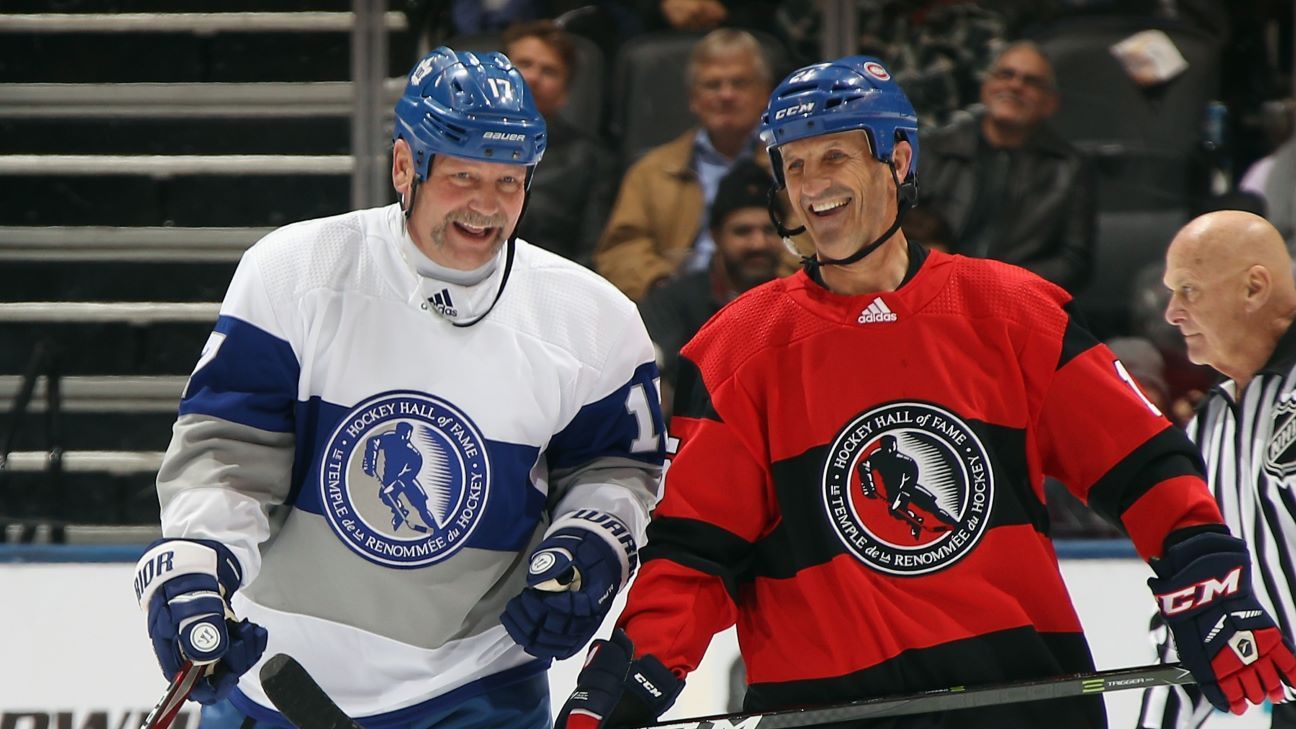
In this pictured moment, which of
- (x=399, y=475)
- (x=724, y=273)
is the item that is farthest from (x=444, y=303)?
(x=724, y=273)

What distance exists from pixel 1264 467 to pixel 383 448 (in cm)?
127

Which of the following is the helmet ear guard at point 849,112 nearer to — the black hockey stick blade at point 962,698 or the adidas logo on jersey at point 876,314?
the adidas logo on jersey at point 876,314

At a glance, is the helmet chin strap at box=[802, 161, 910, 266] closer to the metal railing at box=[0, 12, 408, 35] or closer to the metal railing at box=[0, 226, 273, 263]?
the metal railing at box=[0, 226, 273, 263]

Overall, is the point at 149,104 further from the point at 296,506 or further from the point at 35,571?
the point at 296,506

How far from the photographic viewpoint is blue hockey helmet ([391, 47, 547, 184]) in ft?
6.30

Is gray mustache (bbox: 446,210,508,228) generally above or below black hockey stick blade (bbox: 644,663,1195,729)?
above

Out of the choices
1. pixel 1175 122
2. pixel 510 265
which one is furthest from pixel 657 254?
pixel 510 265

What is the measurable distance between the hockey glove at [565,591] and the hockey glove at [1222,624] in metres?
0.64

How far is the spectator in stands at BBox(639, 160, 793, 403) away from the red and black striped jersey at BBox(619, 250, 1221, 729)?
184 centimetres

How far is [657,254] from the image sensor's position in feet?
13.1

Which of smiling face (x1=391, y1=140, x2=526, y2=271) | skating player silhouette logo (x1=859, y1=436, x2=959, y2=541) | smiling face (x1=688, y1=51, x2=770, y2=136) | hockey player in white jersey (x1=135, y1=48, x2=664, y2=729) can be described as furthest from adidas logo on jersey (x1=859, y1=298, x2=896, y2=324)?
smiling face (x1=688, y1=51, x2=770, y2=136)

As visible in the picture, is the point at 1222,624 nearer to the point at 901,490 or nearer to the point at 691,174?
the point at 901,490

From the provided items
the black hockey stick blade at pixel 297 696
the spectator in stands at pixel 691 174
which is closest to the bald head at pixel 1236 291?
the black hockey stick blade at pixel 297 696

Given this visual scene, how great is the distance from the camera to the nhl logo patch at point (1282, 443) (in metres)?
2.32
